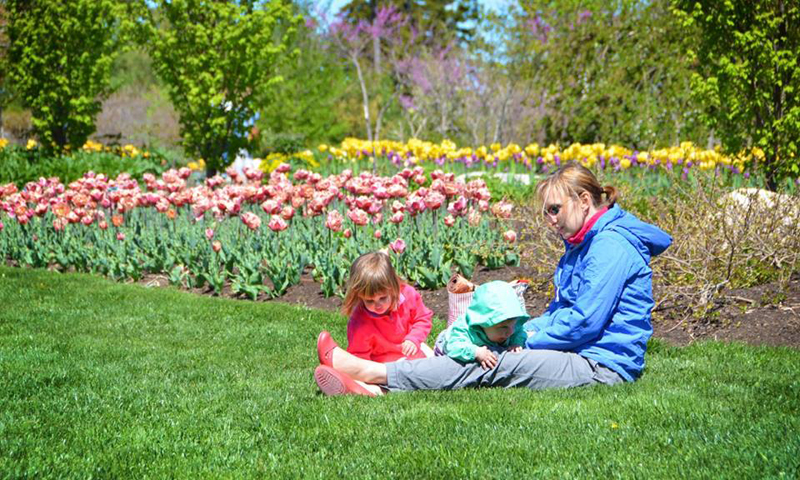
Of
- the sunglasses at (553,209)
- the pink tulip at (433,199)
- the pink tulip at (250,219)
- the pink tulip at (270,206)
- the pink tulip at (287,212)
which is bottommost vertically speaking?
the pink tulip at (250,219)

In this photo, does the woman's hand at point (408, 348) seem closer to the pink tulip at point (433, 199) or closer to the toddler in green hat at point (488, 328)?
the toddler in green hat at point (488, 328)

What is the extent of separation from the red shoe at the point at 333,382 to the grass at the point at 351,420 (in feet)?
0.31

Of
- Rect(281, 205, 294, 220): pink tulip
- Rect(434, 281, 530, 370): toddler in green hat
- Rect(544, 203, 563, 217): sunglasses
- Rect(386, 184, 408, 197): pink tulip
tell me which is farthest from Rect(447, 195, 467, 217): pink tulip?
Rect(544, 203, 563, 217): sunglasses

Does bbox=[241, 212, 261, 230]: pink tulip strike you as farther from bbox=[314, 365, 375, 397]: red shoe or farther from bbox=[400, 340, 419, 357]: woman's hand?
bbox=[314, 365, 375, 397]: red shoe

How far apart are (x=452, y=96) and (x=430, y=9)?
18.6 metres

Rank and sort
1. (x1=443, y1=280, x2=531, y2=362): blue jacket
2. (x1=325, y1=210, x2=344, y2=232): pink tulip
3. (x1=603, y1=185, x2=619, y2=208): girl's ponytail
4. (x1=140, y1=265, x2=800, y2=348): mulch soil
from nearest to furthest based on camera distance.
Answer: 1. (x1=443, y1=280, x2=531, y2=362): blue jacket
2. (x1=603, y1=185, x2=619, y2=208): girl's ponytail
3. (x1=140, y1=265, x2=800, y2=348): mulch soil
4. (x1=325, y1=210, x2=344, y2=232): pink tulip

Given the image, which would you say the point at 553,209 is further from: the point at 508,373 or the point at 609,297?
the point at 508,373

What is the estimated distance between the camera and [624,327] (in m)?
3.84

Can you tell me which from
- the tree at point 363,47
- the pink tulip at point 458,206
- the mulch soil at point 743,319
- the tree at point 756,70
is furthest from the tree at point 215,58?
the tree at point 363,47

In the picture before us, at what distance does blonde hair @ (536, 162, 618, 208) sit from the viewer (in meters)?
3.88

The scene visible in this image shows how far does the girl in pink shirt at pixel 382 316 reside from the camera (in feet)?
13.4

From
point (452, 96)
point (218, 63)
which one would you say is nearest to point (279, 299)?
point (218, 63)

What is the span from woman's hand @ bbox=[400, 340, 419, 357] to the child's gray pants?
24 centimetres

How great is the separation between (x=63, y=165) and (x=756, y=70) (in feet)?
34.6
